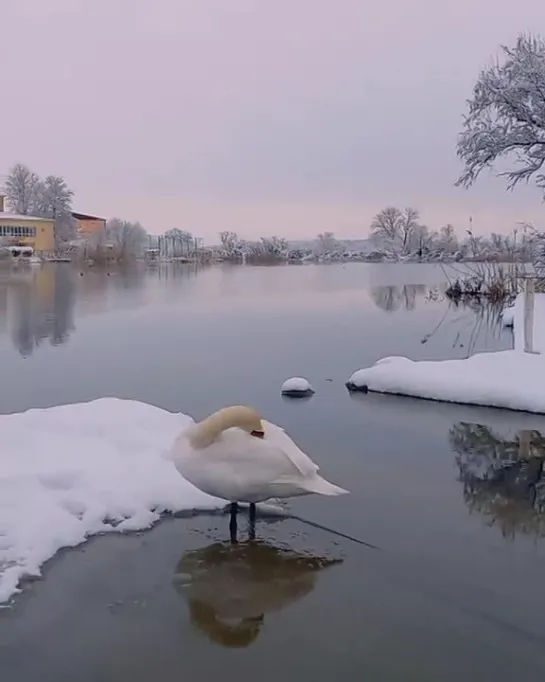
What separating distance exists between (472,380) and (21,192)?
72173mm

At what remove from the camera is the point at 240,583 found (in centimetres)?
350

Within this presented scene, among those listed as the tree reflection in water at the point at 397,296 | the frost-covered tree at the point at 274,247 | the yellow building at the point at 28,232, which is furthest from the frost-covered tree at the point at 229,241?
the tree reflection in water at the point at 397,296

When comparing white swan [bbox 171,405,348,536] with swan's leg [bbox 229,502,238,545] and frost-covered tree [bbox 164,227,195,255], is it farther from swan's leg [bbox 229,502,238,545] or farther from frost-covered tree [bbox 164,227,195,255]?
frost-covered tree [bbox 164,227,195,255]

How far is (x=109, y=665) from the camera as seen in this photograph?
2.80m

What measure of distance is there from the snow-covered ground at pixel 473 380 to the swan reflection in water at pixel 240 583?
14.4 feet

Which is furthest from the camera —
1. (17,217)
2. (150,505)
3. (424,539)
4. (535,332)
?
(17,217)

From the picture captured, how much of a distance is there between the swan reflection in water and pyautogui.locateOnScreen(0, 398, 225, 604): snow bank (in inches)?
22.5

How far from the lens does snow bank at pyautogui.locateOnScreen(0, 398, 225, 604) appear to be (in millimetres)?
3779

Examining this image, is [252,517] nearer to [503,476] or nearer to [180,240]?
[503,476]

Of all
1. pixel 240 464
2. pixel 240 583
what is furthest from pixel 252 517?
pixel 240 583

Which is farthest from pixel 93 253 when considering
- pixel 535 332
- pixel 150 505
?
pixel 150 505

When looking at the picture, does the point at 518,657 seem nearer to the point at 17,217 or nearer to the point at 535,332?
the point at 535,332

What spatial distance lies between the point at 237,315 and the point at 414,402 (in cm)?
1183

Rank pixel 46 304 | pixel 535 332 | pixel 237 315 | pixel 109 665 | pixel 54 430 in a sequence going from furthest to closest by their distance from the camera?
1. pixel 46 304
2. pixel 237 315
3. pixel 535 332
4. pixel 54 430
5. pixel 109 665
